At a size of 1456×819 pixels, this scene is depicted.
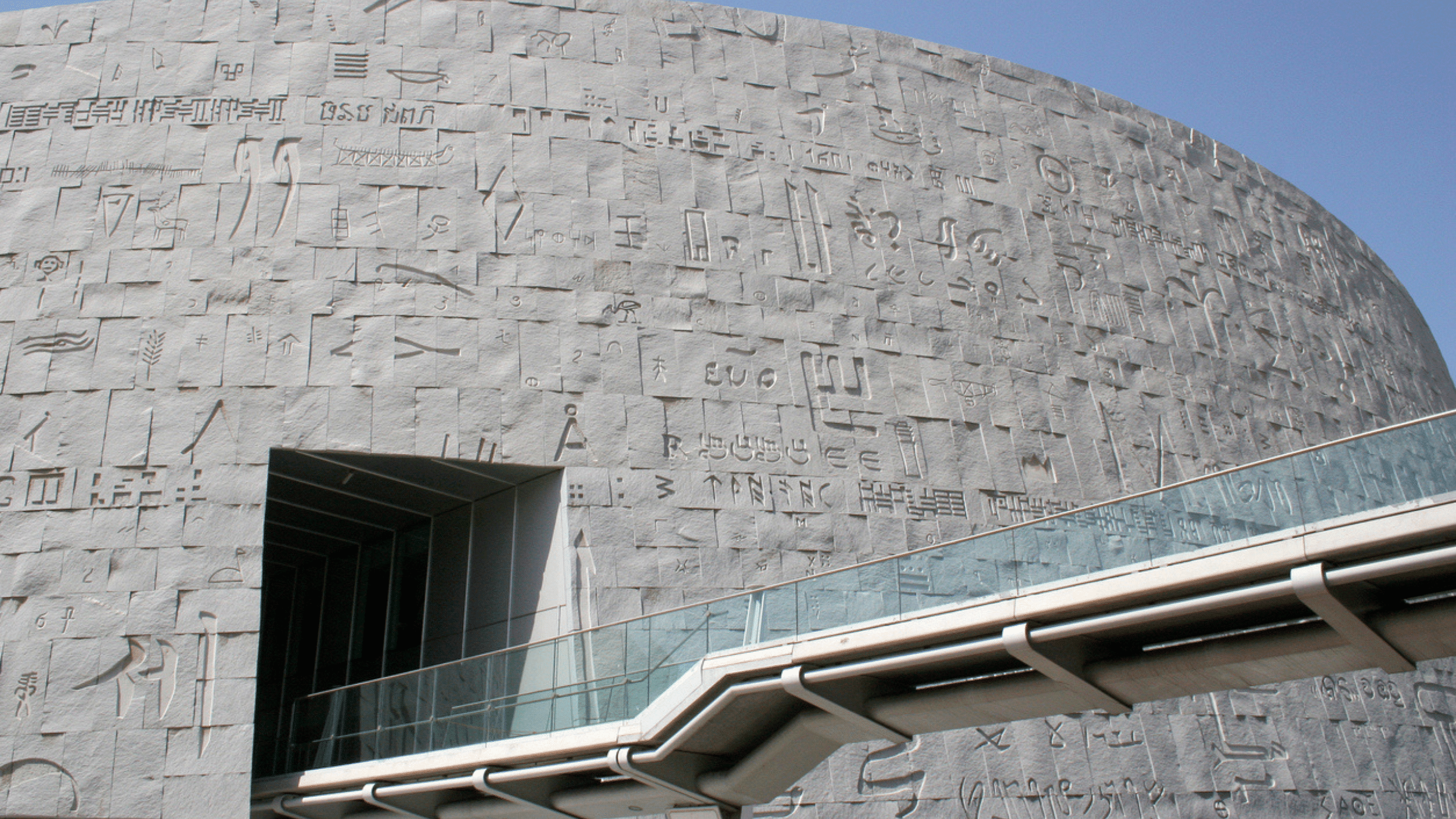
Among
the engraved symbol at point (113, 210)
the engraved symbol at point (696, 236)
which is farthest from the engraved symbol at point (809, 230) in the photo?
the engraved symbol at point (113, 210)

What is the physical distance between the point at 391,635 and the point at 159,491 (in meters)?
3.07

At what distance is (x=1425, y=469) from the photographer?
5930mm

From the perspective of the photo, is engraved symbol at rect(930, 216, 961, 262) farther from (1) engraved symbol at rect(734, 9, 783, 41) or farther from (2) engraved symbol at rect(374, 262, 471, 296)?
(2) engraved symbol at rect(374, 262, 471, 296)

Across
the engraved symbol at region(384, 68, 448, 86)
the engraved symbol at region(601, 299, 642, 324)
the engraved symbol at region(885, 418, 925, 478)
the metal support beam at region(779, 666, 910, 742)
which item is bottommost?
the metal support beam at region(779, 666, 910, 742)

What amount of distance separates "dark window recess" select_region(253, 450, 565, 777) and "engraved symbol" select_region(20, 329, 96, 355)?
2.24 metres

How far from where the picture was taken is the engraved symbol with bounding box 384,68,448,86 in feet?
46.6

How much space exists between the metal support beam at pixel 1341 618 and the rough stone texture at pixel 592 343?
6529 millimetres

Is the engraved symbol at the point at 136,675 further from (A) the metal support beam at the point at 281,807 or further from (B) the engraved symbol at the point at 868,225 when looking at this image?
(B) the engraved symbol at the point at 868,225

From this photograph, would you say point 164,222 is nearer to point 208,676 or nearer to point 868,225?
Result: point 208,676

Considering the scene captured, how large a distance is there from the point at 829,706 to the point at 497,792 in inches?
119

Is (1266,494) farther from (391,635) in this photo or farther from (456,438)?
(391,635)

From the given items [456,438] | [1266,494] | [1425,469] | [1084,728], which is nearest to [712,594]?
[456,438]

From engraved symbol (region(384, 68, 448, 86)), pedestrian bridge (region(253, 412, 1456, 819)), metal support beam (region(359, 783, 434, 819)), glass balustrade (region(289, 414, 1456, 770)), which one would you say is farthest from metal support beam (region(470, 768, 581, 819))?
engraved symbol (region(384, 68, 448, 86))

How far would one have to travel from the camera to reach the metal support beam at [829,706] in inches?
308
